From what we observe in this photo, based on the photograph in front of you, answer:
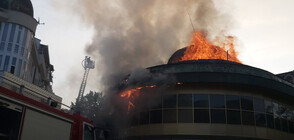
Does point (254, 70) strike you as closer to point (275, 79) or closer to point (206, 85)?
point (275, 79)

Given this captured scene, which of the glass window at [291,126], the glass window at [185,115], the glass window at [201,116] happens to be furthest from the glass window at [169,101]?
the glass window at [291,126]

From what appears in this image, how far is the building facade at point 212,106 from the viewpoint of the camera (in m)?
19.3

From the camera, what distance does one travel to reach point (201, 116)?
63.8 feet

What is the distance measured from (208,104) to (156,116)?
3.76 m

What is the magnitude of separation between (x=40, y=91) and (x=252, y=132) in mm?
15521

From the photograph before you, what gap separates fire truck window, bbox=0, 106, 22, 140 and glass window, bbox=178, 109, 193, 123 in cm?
1386

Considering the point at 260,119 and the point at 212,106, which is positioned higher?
the point at 212,106

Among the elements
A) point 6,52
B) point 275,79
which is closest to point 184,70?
point 275,79

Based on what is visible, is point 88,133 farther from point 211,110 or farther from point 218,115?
point 218,115

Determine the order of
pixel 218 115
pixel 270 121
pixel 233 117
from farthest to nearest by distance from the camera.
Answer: pixel 270 121
pixel 233 117
pixel 218 115

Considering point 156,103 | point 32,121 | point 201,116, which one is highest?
point 156,103

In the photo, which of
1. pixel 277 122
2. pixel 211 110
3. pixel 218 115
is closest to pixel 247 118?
pixel 218 115

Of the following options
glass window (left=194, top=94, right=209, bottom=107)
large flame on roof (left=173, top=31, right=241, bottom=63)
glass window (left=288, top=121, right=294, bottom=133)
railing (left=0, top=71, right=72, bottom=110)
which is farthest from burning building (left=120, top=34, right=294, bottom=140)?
railing (left=0, top=71, right=72, bottom=110)

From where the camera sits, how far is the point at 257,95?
819 inches
